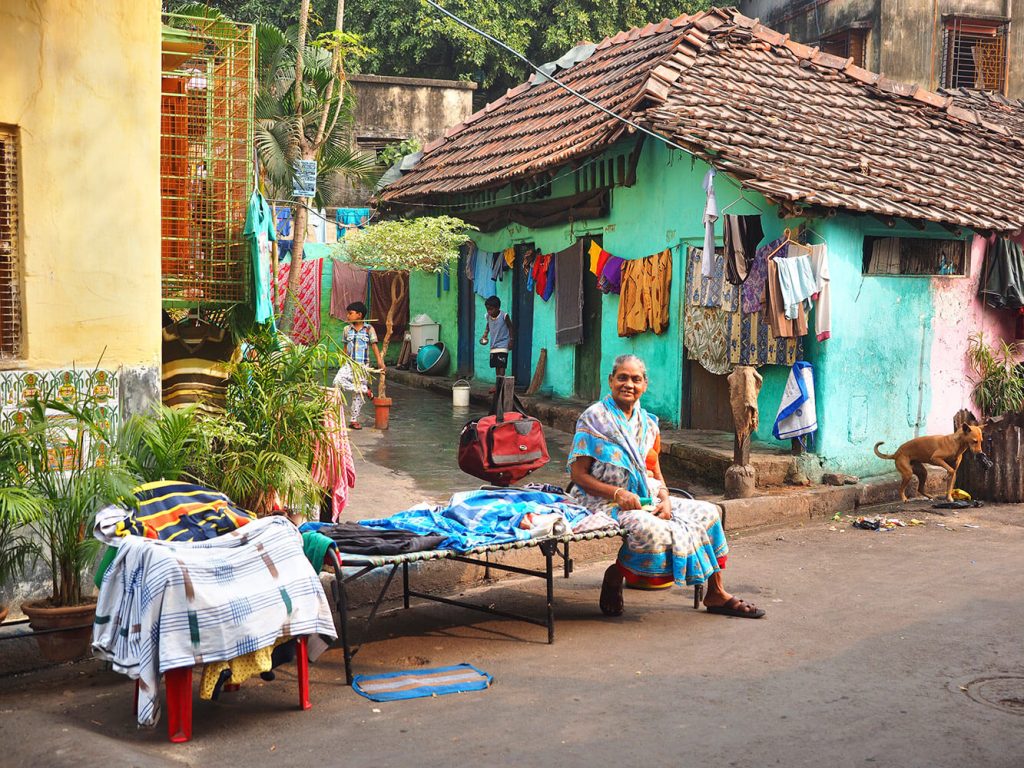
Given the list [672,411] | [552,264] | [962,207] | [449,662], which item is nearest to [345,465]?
[449,662]

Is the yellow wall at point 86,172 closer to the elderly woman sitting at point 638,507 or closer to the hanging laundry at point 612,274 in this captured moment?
the elderly woman sitting at point 638,507

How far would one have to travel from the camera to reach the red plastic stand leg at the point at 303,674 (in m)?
5.14

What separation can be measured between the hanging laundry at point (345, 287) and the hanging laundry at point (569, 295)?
891 centimetres

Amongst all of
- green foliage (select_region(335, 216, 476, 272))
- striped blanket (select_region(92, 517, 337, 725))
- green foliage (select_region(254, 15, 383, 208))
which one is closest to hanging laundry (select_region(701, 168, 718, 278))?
green foliage (select_region(335, 216, 476, 272))

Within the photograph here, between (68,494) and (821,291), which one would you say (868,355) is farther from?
(68,494)

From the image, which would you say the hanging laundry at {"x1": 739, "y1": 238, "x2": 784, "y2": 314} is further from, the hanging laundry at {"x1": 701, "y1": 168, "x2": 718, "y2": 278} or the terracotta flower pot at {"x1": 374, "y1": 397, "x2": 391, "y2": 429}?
the terracotta flower pot at {"x1": 374, "y1": 397, "x2": 391, "y2": 429}

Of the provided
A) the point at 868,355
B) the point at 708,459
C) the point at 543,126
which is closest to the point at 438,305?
the point at 543,126

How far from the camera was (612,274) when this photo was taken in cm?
1402

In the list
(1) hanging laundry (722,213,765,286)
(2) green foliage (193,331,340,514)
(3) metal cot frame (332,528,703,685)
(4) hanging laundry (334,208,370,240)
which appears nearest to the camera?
(3) metal cot frame (332,528,703,685)

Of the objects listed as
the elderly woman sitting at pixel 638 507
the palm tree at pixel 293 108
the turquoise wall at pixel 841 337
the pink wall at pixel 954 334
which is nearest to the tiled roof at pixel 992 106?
the pink wall at pixel 954 334

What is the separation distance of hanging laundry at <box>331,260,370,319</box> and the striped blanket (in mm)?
18756

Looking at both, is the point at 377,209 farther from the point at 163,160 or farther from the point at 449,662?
the point at 449,662

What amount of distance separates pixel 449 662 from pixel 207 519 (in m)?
1.47

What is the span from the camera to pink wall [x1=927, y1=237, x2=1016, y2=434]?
38.8ft
